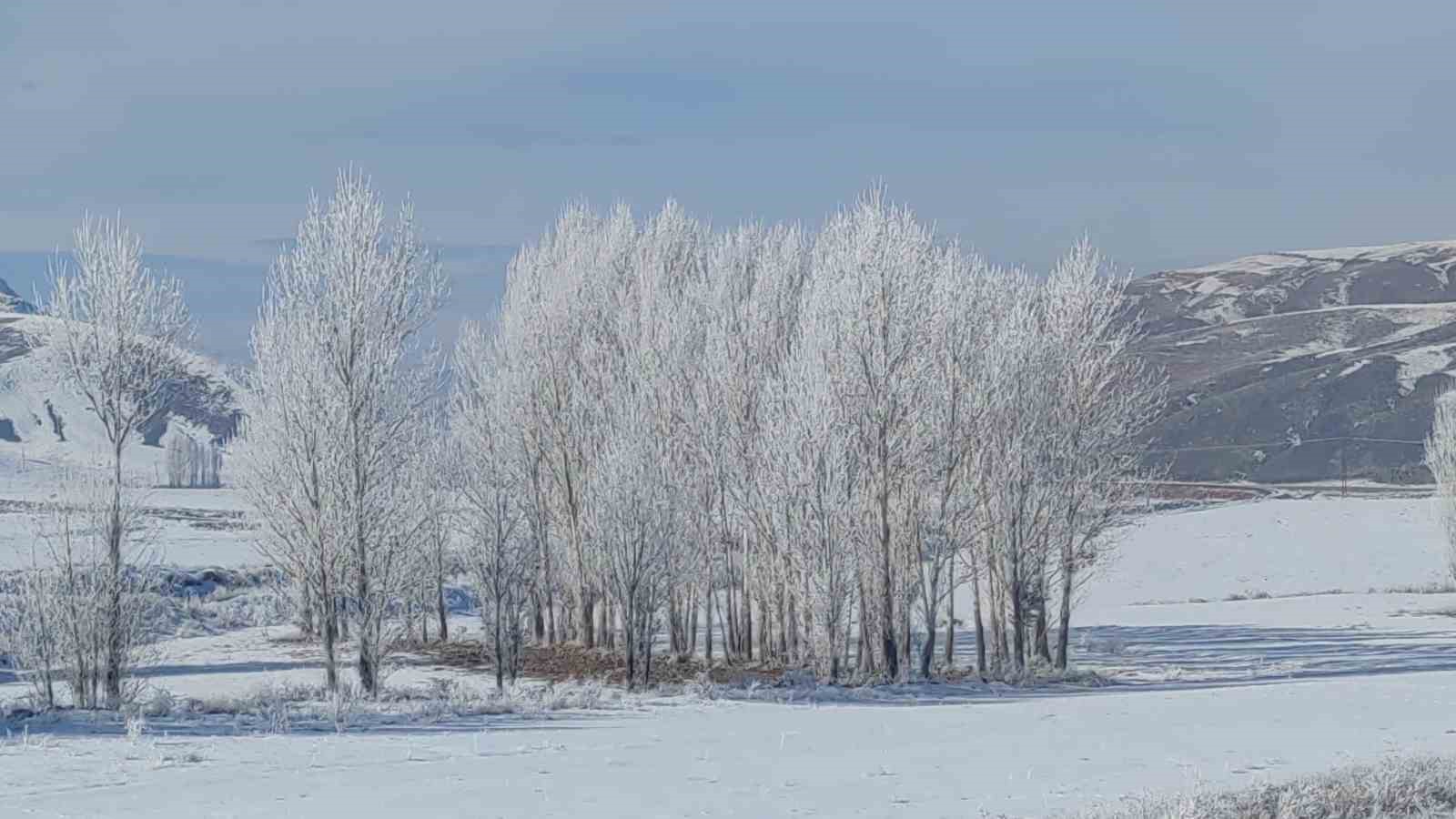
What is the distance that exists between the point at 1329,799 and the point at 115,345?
53.7 ft

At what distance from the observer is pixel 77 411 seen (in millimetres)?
183500

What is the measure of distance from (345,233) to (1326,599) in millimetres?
32896

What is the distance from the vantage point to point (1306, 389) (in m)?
125

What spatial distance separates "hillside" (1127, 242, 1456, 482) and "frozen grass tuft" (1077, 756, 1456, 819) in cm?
6353

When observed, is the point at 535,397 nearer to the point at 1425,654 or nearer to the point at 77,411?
the point at 1425,654

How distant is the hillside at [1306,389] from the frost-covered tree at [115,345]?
195 ft

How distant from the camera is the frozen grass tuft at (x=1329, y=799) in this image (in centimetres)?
1008

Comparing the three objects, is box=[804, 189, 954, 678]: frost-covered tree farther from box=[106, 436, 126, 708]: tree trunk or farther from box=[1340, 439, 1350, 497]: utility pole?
box=[1340, 439, 1350, 497]: utility pole

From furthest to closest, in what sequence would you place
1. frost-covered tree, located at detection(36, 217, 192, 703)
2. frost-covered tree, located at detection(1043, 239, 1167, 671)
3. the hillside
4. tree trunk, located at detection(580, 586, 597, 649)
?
the hillside → tree trunk, located at detection(580, 586, 597, 649) → frost-covered tree, located at detection(1043, 239, 1167, 671) → frost-covered tree, located at detection(36, 217, 192, 703)

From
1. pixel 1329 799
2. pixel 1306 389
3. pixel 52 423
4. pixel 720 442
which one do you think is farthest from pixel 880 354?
pixel 52 423

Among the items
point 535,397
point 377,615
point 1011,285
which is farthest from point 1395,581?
point 377,615

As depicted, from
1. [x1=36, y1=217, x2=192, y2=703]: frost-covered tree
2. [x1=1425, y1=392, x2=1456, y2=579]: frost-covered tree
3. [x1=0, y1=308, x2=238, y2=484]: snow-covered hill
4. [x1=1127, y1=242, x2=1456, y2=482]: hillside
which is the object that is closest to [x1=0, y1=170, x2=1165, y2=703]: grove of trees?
[x1=36, y1=217, x2=192, y2=703]: frost-covered tree

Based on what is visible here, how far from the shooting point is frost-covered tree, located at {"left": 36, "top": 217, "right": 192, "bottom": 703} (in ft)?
65.6

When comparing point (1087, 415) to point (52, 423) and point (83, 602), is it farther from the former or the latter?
point (52, 423)
